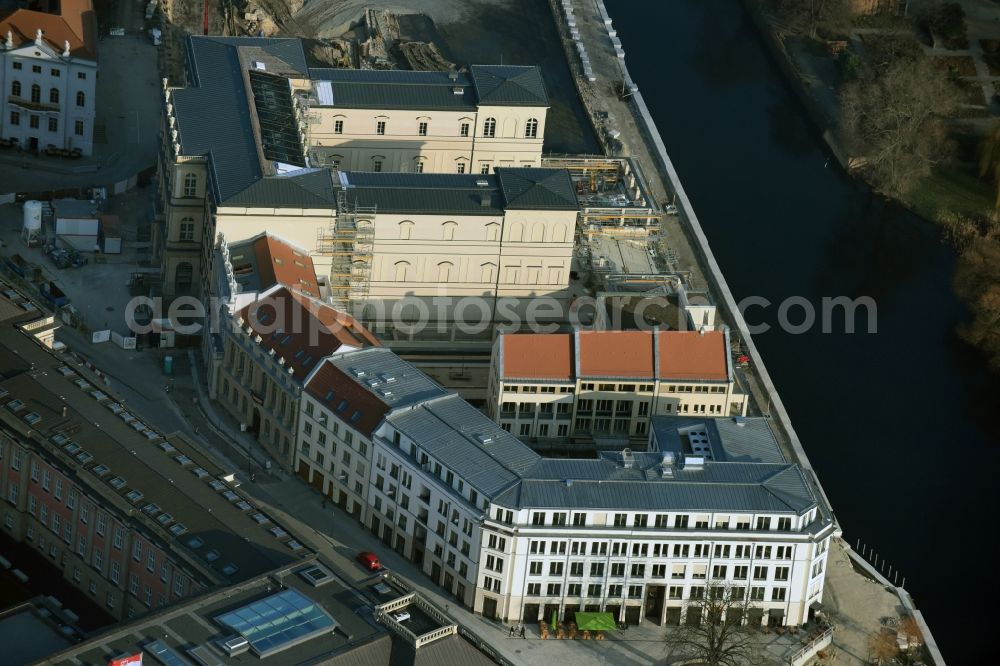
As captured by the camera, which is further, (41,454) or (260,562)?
(41,454)

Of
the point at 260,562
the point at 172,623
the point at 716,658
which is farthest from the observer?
the point at 716,658

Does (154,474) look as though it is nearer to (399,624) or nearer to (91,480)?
(91,480)

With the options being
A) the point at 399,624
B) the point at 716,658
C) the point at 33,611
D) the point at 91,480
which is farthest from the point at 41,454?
the point at 716,658

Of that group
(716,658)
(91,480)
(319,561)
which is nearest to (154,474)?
(91,480)

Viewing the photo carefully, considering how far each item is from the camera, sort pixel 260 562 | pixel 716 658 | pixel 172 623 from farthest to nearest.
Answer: pixel 716 658 < pixel 260 562 < pixel 172 623

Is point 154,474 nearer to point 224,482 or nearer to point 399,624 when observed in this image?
point 224,482

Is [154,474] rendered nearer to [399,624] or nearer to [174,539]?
[174,539]

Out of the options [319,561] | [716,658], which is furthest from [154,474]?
[716,658]

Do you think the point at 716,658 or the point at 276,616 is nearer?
the point at 276,616
